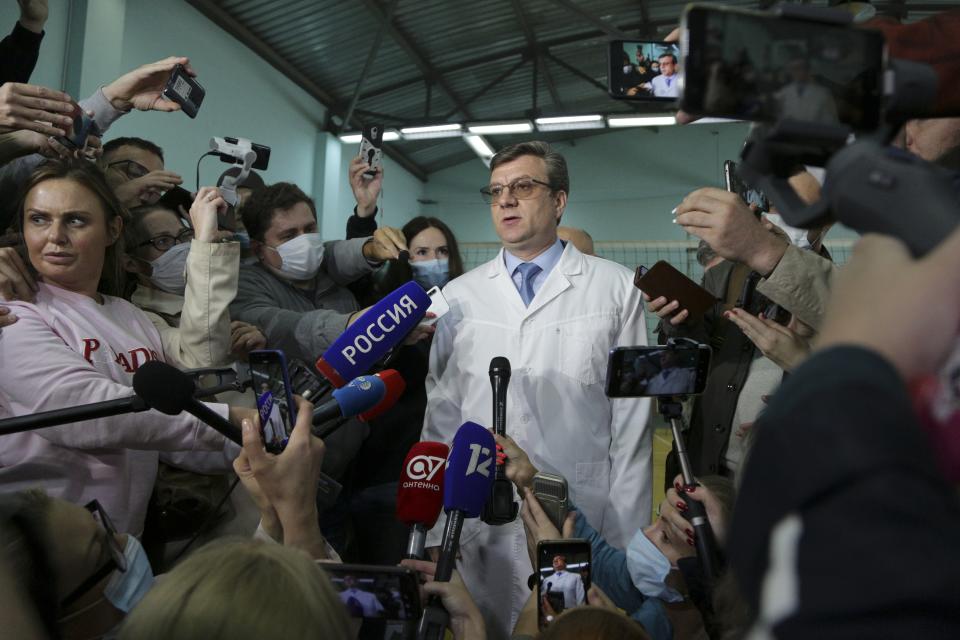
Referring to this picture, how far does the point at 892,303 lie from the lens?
1.54ft

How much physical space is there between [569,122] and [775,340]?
788 centimetres

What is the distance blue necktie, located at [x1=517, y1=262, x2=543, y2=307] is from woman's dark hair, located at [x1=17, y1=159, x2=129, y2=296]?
1173mm

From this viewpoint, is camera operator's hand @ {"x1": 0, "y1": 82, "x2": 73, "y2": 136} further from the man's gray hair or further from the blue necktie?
the blue necktie

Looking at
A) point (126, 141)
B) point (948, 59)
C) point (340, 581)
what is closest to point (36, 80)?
point (126, 141)

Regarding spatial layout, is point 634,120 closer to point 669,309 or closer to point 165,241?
point 669,309

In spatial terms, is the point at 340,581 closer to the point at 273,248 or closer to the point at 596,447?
the point at 596,447

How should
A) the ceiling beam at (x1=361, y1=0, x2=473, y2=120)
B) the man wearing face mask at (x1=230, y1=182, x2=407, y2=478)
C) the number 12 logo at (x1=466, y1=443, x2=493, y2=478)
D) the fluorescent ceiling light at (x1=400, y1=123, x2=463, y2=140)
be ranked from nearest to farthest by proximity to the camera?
the number 12 logo at (x1=466, y1=443, x2=493, y2=478) → the man wearing face mask at (x1=230, y1=182, x2=407, y2=478) → the ceiling beam at (x1=361, y1=0, x2=473, y2=120) → the fluorescent ceiling light at (x1=400, y1=123, x2=463, y2=140)

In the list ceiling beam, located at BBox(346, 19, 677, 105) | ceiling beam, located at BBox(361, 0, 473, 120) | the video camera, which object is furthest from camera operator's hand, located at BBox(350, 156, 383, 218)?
ceiling beam, located at BBox(346, 19, 677, 105)

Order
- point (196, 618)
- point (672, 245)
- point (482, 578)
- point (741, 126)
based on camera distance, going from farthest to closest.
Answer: point (741, 126) < point (672, 245) < point (482, 578) < point (196, 618)

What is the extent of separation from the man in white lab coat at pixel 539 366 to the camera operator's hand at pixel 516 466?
420mm

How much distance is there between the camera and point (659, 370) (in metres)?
1.54

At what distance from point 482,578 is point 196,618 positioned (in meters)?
1.55

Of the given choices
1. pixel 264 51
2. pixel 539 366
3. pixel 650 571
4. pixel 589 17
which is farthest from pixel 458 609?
pixel 589 17

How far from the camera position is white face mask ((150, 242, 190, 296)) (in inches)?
86.2
